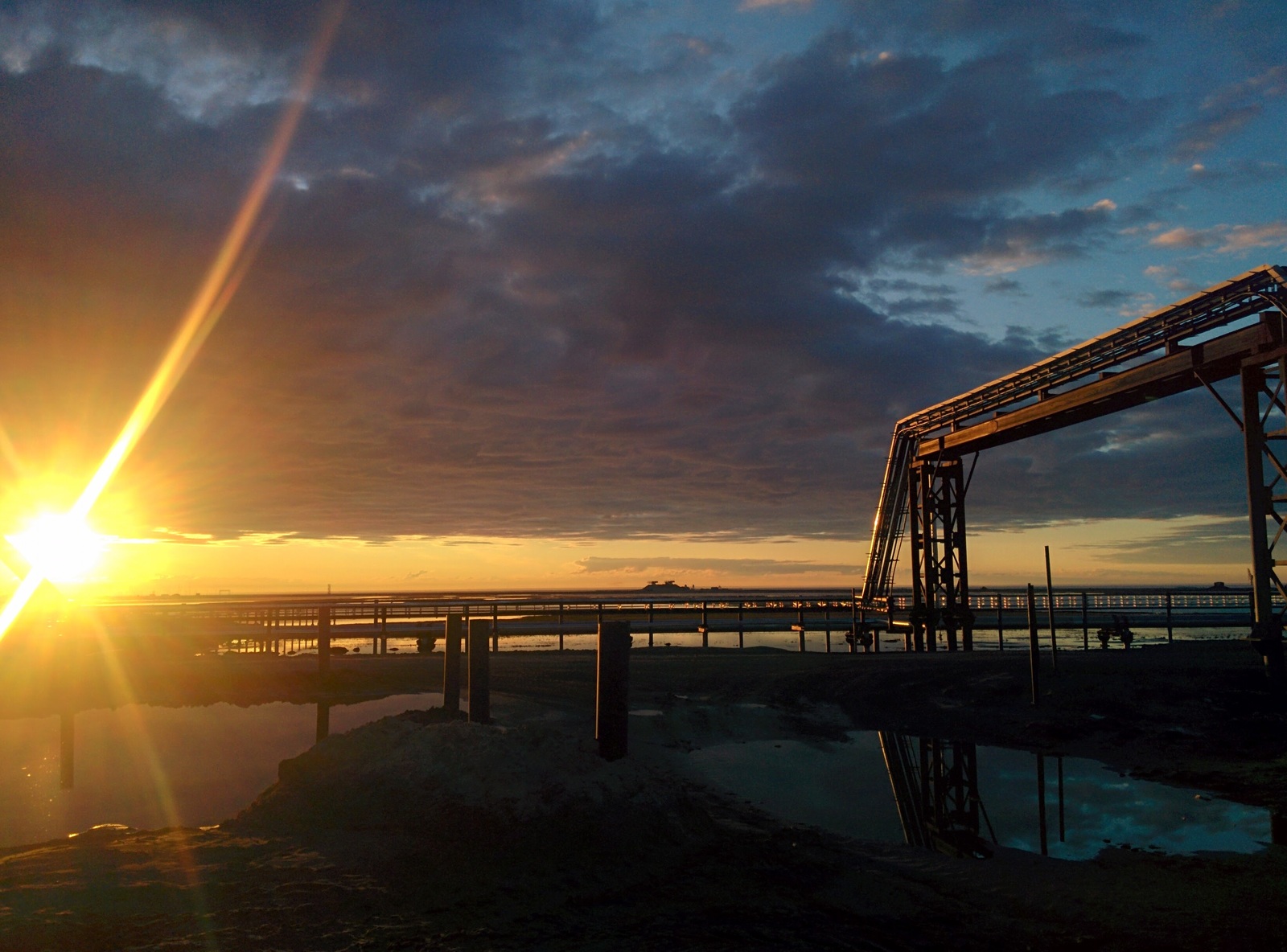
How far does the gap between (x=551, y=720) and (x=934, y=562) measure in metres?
20.3

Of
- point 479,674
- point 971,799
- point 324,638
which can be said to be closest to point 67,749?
point 479,674

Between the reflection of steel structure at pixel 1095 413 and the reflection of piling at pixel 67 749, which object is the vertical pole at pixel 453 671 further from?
the reflection of steel structure at pixel 1095 413

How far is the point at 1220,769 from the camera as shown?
11688 millimetres

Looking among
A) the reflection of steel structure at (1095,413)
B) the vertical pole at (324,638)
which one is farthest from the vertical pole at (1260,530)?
the vertical pole at (324,638)

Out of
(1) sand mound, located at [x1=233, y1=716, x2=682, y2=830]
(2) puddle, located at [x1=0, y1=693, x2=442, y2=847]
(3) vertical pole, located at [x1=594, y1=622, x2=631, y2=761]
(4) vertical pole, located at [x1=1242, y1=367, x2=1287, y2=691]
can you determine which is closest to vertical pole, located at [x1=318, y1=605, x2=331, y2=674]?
(2) puddle, located at [x1=0, y1=693, x2=442, y2=847]

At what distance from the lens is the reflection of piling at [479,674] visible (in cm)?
1211

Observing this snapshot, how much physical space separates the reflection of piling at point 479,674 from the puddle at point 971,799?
316 cm

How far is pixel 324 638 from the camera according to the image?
20.7m

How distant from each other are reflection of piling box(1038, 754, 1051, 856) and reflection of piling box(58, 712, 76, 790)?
12.1 m

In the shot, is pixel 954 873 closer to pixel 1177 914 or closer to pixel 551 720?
pixel 1177 914

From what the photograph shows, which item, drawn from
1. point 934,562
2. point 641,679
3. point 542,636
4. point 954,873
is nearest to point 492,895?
point 954,873

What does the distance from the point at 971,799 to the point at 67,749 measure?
1385 centimetres

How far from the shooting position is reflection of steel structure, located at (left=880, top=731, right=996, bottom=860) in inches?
344

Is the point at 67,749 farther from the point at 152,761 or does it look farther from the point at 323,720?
the point at 323,720
